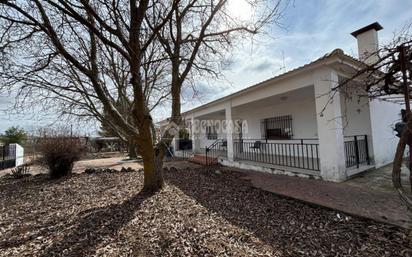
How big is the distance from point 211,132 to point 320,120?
1060cm

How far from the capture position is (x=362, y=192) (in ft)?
14.9

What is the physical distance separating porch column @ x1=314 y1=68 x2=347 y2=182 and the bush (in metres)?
8.89

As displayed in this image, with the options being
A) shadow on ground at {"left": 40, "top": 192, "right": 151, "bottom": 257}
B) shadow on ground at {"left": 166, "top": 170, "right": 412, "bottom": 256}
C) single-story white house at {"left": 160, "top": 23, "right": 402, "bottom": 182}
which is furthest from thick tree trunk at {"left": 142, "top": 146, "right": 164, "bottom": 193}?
single-story white house at {"left": 160, "top": 23, "right": 402, "bottom": 182}

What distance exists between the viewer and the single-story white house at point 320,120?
5457 mm

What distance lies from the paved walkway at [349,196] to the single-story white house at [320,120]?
1.79ft

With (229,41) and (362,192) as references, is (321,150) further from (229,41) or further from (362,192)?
(229,41)

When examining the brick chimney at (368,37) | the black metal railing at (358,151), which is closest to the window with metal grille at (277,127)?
the black metal railing at (358,151)

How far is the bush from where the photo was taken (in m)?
7.55

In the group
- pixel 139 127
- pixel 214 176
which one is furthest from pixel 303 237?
pixel 214 176

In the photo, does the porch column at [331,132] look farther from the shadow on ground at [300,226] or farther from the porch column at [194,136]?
the porch column at [194,136]

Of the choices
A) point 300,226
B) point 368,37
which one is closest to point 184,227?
point 300,226

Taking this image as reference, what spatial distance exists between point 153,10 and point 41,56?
3.30 meters

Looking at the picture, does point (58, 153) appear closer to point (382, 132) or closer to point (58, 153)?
point (58, 153)

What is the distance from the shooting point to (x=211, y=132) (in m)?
16.0
